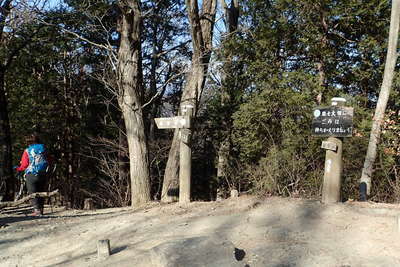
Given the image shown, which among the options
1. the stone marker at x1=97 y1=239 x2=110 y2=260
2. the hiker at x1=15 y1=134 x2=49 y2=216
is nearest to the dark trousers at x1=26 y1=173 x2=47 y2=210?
the hiker at x1=15 y1=134 x2=49 y2=216

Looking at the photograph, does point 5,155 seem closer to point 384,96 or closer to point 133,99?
point 133,99

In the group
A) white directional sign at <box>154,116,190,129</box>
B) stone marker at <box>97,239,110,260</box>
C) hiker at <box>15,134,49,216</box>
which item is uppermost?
white directional sign at <box>154,116,190,129</box>

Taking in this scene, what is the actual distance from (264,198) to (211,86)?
25.0 ft

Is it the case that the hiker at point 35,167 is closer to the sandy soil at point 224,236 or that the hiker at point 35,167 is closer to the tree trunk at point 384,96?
the sandy soil at point 224,236

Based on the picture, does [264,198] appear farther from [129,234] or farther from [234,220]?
[129,234]

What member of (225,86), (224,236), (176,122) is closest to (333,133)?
(224,236)

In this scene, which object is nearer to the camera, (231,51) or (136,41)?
(136,41)

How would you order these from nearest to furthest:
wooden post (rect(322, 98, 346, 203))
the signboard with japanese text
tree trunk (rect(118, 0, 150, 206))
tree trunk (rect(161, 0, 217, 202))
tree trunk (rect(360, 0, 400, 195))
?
the signboard with japanese text → wooden post (rect(322, 98, 346, 203)) → tree trunk (rect(118, 0, 150, 206)) → tree trunk (rect(161, 0, 217, 202)) → tree trunk (rect(360, 0, 400, 195))

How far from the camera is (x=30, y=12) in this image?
8766 millimetres

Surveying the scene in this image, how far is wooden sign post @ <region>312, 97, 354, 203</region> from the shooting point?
510 cm

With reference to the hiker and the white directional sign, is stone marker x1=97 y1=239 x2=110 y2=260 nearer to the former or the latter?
the white directional sign

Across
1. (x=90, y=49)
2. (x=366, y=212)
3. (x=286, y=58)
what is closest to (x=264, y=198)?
(x=366, y=212)

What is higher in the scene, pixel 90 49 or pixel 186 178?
pixel 90 49

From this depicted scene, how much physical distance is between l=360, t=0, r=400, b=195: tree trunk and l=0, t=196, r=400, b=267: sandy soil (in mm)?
3638
